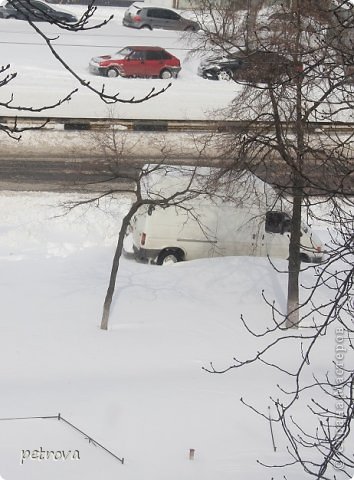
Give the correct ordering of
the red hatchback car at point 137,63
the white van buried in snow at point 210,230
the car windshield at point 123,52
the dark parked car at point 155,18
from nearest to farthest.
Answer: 1. the white van buried in snow at point 210,230
2. the red hatchback car at point 137,63
3. the car windshield at point 123,52
4. the dark parked car at point 155,18

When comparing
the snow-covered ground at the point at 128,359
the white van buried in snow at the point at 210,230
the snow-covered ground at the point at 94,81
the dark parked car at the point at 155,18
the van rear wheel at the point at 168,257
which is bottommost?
the snow-covered ground at the point at 128,359

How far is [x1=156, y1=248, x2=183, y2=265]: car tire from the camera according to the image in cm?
1666

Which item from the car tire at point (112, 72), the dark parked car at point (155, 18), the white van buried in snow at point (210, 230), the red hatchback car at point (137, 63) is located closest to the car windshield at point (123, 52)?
the red hatchback car at point (137, 63)

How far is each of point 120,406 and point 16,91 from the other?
54.2ft

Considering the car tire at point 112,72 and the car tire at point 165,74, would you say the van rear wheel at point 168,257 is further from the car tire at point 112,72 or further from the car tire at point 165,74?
the car tire at point 165,74

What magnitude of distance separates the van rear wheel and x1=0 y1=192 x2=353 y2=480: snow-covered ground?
0.35 metres

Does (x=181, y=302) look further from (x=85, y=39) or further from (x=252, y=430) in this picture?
(x=85, y=39)

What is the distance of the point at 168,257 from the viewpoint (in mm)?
16719

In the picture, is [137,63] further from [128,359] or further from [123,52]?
[128,359]

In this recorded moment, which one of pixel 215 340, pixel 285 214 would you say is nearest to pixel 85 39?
pixel 285 214

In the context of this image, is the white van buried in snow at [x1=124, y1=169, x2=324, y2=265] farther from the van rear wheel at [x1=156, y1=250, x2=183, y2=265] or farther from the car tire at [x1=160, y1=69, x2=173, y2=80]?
the car tire at [x1=160, y1=69, x2=173, y2=80]

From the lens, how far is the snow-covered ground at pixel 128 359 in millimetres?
10883

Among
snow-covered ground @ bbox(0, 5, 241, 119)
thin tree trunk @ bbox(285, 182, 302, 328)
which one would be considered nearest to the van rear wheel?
thin tree trunk @ bbox(285, 182, 302, 328)

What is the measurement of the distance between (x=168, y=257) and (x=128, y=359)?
3.75 metres
